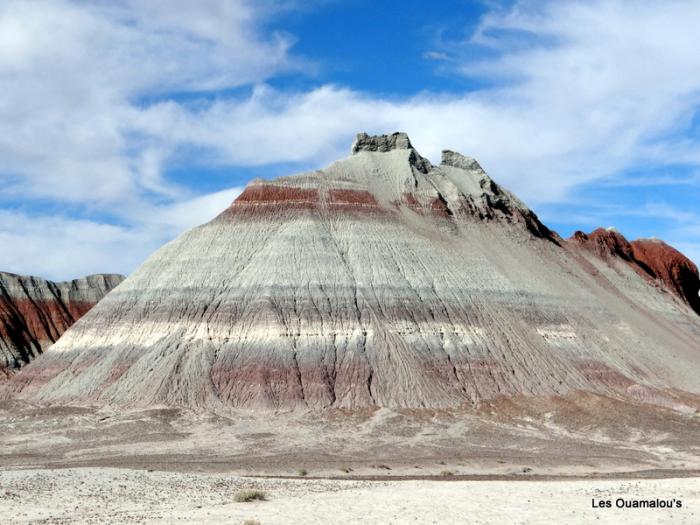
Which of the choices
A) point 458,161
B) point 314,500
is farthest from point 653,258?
point 314,500

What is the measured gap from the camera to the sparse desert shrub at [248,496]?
98.1 ft

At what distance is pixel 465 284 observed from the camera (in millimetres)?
75750

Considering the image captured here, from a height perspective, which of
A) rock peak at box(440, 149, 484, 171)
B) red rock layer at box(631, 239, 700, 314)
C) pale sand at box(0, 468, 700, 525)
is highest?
rock peak at box(440, 149, 484, 171)

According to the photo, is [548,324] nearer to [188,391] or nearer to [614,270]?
[614,270]

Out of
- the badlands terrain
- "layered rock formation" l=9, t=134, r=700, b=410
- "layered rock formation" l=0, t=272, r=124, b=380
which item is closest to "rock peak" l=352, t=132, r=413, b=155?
the badlands terrain

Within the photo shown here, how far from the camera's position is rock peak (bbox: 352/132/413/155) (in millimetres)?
96188

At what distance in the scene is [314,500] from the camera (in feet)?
99.6

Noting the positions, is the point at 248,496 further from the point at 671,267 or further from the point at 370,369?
the point at 671,267

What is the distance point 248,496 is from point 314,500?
2.29m

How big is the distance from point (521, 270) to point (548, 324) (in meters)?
8.03

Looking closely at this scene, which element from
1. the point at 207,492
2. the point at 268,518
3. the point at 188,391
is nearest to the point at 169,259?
the point at 188,391

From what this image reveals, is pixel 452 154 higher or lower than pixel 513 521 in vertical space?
higher

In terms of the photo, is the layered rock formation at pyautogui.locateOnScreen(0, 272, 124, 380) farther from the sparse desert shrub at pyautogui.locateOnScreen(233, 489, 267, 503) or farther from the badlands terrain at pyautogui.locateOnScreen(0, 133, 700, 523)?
the sparse desert shrub at pyautogui.locateOnScreen(233, 489, 267, 503)

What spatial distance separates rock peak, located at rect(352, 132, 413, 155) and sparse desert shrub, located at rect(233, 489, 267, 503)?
68659mm
